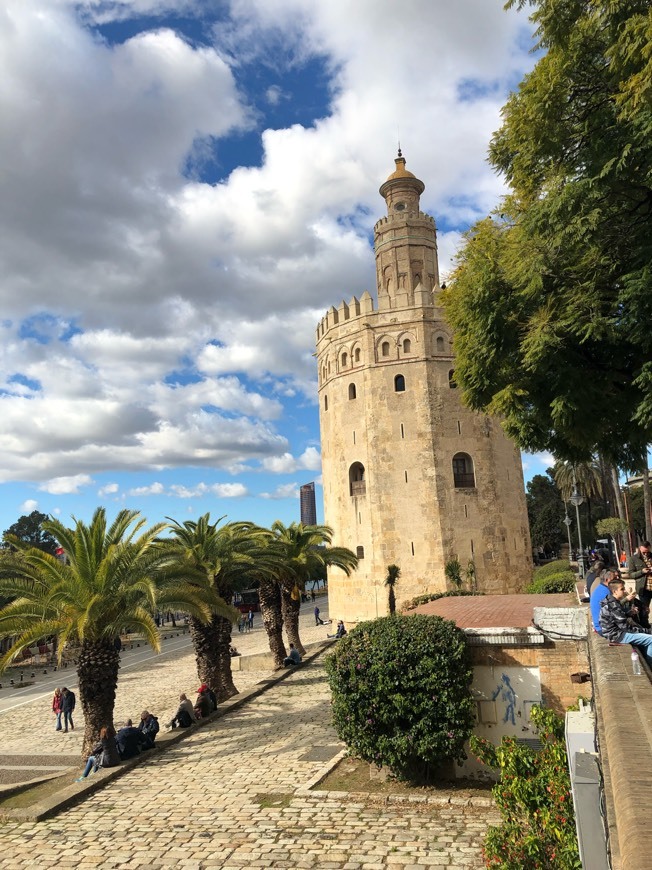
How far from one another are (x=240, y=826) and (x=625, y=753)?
597 centimetres

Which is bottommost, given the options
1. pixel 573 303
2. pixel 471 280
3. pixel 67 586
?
pixel 67 586

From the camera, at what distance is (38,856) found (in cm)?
721

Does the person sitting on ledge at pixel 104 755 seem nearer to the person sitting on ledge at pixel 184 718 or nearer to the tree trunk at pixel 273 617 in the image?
the person sitting on ledge at pixel 184 718

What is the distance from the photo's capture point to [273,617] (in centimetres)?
2031

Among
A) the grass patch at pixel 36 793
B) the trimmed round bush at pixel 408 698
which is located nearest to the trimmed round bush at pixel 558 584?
the trimmed round bush at pixel 408 698

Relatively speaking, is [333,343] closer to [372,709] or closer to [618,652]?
[372,709]

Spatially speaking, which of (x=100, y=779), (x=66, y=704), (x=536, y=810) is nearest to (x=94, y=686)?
(x=100, y=779)

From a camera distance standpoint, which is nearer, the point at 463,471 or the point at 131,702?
the point at 131,702

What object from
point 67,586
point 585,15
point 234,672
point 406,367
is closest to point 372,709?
point 67,586

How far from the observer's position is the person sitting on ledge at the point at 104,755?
1036 cm

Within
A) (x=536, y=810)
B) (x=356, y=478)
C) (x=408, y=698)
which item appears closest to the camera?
(x=536, y=810)

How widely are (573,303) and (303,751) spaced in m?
8.57

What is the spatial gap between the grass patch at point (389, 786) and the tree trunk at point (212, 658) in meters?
7.11

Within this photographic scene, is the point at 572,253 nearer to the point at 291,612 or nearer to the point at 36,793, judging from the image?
the point at 36,793
